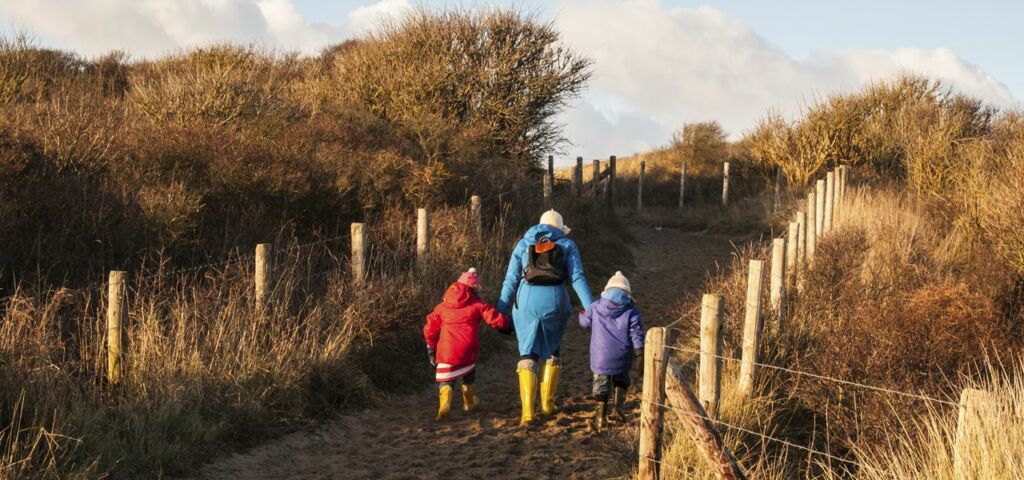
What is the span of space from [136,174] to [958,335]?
29.5 ft

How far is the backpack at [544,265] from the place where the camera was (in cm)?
782

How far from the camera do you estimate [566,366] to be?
34.2 ft

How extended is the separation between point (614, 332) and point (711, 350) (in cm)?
131

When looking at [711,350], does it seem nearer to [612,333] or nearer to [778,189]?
[612,333]

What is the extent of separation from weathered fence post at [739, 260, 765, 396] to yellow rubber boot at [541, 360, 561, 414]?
5.21ft

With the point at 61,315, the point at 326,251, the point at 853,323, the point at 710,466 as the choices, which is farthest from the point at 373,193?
the point at 710,466

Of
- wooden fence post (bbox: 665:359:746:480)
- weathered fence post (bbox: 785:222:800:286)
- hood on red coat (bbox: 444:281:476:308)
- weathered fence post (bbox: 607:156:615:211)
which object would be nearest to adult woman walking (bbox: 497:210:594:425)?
hood on red coat (bbox: 444:281:476:308)

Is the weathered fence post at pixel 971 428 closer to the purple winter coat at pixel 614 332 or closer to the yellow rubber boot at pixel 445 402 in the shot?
the purple winter coat at pixel 614 332

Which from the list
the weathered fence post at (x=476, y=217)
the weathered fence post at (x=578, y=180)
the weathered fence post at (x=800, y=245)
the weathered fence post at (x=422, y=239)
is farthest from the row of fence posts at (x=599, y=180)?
the weathered fence post at (x=422, y=239)

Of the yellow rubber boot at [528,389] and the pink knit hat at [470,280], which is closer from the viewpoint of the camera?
the yellow rubber boot at [528,389]

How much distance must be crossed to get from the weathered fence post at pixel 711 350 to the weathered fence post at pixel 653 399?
91cm

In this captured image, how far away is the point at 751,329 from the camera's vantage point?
25.4 feet

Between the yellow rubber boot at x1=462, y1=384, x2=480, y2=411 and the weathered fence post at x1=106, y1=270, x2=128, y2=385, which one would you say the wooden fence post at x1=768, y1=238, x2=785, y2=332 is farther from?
the weathered fence post at x1=106, y1=270, x2=128, y2=385

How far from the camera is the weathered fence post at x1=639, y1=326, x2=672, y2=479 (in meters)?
5.38
